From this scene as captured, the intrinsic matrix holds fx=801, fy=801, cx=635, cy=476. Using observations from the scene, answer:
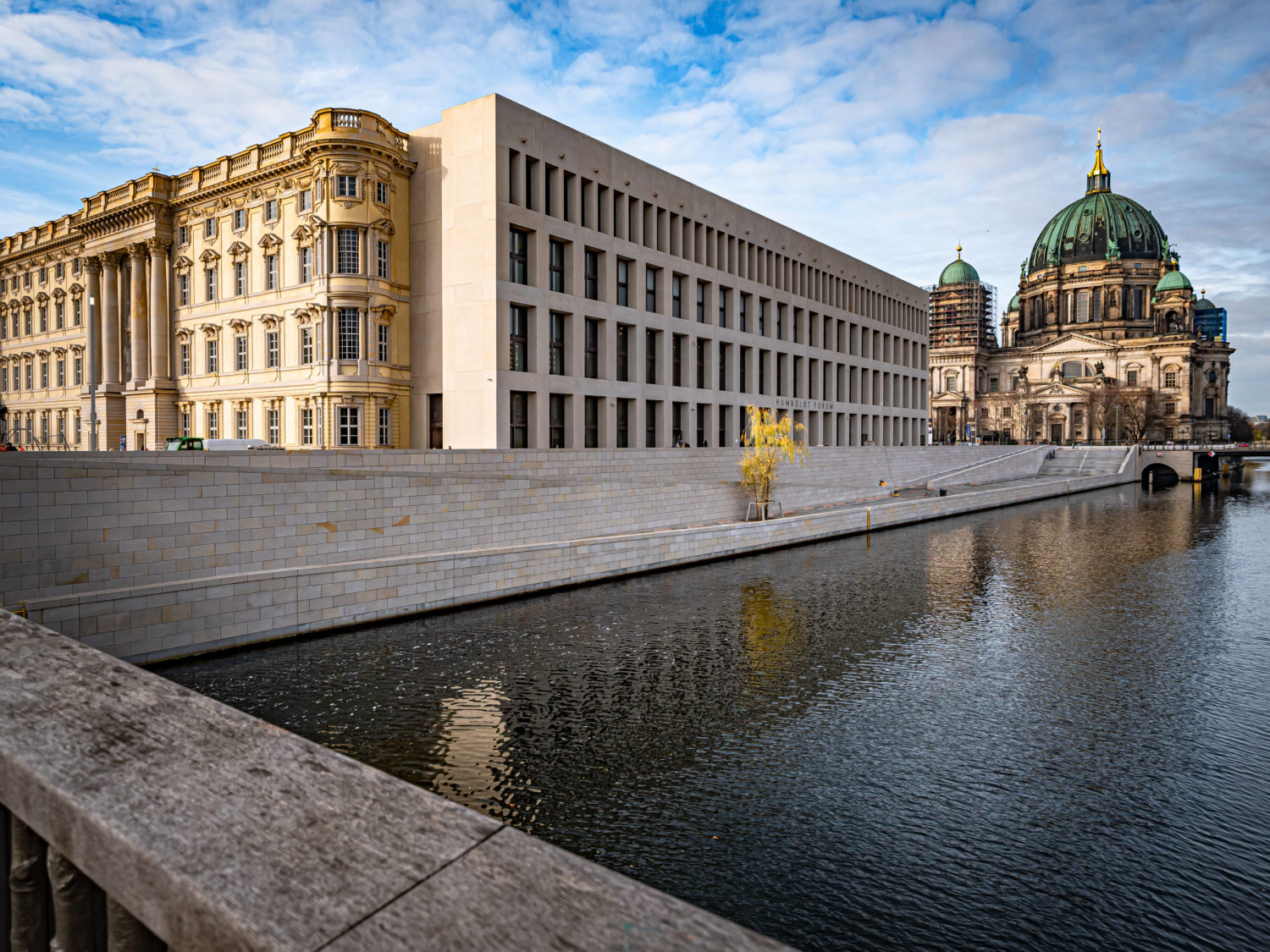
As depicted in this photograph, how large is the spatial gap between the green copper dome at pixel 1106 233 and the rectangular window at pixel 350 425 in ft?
494

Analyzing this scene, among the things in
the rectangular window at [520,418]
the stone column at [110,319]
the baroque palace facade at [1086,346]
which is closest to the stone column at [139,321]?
the stone column at [110,319]

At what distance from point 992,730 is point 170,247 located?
5492cm

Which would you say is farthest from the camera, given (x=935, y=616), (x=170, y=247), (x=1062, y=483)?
(x=1062, y=483)

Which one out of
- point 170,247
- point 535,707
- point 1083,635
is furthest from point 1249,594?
point 170,247

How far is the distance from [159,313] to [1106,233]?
156m

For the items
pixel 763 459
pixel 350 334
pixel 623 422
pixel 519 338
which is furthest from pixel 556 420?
pixel 763 459

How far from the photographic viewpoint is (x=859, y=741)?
13.4 meters

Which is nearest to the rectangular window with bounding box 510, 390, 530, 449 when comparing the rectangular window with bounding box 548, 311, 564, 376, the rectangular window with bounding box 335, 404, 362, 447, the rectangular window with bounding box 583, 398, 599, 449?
the rectangular window with bounding box 548, 311, 564, 376

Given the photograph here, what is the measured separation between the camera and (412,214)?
4234 cm

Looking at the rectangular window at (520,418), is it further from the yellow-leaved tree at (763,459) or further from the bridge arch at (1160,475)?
the bridge arch at (1160,475)

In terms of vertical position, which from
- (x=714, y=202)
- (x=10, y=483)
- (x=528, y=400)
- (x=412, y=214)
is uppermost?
(x=714, y=202)

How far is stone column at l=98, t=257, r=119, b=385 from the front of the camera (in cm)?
5391

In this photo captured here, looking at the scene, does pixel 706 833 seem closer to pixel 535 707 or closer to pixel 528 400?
pixel 535 707

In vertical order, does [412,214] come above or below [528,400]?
above
